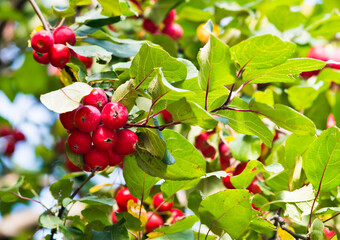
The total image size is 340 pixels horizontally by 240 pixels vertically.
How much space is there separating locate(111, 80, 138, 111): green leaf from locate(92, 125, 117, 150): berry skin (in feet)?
0.22

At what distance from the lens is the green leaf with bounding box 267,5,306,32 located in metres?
1.69

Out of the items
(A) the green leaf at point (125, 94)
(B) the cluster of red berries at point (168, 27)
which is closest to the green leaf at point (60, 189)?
(A) the green leaf at point (125, 94)

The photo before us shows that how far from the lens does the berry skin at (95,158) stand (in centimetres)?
84

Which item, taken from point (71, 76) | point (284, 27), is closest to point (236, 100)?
point (71, 76)

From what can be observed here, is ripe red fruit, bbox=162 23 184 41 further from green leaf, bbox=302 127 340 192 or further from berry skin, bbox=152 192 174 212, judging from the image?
green leaf, bbox=302 127 340 192

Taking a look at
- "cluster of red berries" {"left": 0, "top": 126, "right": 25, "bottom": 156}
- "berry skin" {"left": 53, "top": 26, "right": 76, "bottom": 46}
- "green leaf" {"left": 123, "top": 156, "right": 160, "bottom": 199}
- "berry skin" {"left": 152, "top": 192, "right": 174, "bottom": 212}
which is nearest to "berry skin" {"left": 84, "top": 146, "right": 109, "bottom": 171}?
"green leaf" {"left": 123, "top": 156, "right": 160, "bottom": 199}

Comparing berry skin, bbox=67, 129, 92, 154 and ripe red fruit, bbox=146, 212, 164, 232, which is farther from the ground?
berry skin, bbox=67, 129, 92, 154

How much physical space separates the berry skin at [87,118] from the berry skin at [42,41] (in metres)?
0.27

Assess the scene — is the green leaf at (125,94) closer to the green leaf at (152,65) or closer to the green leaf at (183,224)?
the green leaf at (152,65)

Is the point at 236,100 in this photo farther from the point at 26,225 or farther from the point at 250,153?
the point at 26,225

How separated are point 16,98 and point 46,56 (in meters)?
1.84

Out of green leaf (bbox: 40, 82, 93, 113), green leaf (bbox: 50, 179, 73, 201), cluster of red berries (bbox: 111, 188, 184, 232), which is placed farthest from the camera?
cluster of red berries (bbox: 111, 188, 184, 232)

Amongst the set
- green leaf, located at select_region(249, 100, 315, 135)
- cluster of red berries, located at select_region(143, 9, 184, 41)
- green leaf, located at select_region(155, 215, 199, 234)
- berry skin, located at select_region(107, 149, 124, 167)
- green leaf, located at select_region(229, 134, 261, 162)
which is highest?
berry skin, located at select_region(107, 149, 124, 167)

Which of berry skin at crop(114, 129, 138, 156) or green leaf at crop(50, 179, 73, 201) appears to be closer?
berry skin at crop(114, 129, 138, 156)
